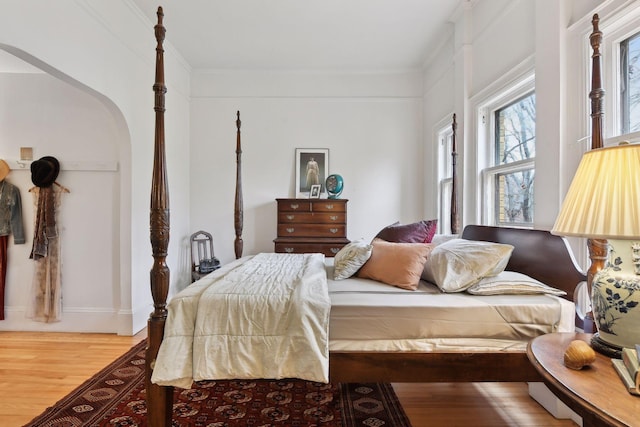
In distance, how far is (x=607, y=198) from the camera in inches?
36.5

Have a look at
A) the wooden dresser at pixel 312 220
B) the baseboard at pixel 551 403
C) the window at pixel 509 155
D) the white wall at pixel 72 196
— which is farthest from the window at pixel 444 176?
the white wall at pixel 72 196

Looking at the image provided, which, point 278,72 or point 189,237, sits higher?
point 278,72

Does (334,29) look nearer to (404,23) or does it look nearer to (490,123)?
(404,23)

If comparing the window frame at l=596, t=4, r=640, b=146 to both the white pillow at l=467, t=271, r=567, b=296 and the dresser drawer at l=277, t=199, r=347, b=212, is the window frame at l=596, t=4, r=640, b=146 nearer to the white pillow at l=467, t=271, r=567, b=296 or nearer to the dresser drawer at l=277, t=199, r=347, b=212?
the white pillow at l=467, t=271, r=567, b=296

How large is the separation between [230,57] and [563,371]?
172 inches

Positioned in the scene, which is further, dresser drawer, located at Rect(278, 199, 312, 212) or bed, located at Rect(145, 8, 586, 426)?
dresser drawer, located at Rect(278, 199, 312, 212)

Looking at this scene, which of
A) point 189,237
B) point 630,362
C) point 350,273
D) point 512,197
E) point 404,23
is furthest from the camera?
point 189,237

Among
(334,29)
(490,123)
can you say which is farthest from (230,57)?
(490,123)

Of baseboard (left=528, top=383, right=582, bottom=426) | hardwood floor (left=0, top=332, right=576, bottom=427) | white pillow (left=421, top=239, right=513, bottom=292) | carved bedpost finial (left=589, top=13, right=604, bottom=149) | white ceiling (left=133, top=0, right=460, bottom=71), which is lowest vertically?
hardwood floor (left=0, top=332, right=576, bottom=427)

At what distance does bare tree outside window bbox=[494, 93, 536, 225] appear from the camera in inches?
93.7

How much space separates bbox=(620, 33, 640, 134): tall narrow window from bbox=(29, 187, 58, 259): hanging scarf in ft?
14.2

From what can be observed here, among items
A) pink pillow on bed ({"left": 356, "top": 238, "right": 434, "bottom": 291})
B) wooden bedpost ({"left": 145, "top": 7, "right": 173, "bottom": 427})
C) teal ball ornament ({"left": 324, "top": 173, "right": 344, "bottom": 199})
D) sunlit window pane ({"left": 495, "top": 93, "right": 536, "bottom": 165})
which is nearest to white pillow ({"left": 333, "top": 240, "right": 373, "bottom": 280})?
pink pillow on bed ({"left": 356, "top": 238, "right": 434, "bottom": 291})

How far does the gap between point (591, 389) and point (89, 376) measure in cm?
283

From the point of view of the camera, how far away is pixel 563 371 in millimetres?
922
